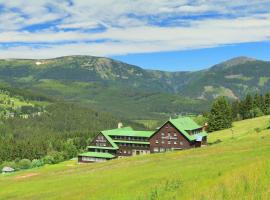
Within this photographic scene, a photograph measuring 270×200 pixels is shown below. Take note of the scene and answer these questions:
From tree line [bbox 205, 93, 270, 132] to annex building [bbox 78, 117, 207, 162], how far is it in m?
16.0

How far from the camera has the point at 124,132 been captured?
12212 centimetres

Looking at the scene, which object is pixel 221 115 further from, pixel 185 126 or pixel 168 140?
pixel 168 140

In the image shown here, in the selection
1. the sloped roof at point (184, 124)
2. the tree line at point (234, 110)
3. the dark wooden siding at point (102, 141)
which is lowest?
the dark wooden siding at point (102, 141)

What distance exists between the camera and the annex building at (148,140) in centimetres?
10938

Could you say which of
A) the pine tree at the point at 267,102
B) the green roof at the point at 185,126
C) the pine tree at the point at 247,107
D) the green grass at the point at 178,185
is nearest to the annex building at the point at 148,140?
the green roof at the point at 185,126

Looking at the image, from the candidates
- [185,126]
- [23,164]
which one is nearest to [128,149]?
[185,126]

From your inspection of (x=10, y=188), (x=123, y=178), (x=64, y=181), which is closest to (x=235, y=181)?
(x=123, y=178)

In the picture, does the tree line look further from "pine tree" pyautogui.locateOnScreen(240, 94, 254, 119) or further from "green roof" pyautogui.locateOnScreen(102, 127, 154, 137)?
"green roof" pyautogui.locateOnScreen(102, 127, 154, 137)

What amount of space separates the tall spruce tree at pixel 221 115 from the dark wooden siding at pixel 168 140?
82.2ft

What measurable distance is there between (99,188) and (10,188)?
2232cm

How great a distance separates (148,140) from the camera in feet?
380

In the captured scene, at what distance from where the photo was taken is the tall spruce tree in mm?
130500

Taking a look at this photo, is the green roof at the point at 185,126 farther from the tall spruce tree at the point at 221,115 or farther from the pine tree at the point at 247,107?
the pine tree at the point at 247,107

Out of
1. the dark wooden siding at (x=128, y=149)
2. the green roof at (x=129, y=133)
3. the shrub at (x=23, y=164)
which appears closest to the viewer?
the dark wooden siding at (x=128, y=149)
